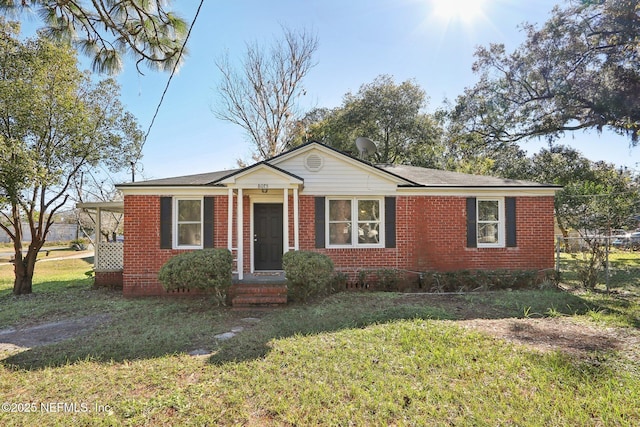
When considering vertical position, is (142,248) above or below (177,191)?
below

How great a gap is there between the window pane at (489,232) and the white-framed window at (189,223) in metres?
8.22

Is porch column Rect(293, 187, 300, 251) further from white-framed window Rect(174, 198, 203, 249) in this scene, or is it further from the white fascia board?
white-framed window Rect(174, 198, 203, 249)

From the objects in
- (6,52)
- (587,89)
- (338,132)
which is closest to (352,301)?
(6,52)

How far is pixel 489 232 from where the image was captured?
32.9 feet

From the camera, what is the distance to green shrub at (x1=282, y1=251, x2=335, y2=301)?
24.5 feet

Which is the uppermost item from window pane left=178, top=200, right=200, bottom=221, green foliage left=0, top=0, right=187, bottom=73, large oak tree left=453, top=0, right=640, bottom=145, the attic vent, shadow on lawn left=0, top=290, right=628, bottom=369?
large oak tree left=453, top=0, right=640, bottom=145

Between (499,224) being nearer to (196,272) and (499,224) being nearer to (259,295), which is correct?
→ (259,295)

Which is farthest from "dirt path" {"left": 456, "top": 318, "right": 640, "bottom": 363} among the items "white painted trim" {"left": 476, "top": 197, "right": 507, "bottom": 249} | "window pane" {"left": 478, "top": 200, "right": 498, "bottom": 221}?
"window pane" {"left": 478, "top": 200, "right": 498, "bottom": 221}

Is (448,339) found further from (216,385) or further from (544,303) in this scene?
(544,303)

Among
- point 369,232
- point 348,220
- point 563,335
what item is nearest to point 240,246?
point 348,220

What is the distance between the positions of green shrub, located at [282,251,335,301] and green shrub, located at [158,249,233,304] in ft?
4.75

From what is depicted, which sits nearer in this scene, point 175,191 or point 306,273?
point 306,273

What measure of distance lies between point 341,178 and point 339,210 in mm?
940

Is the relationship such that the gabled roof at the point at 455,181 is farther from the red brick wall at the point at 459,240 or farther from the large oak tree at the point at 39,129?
the large oak tree at the point at 39,129
